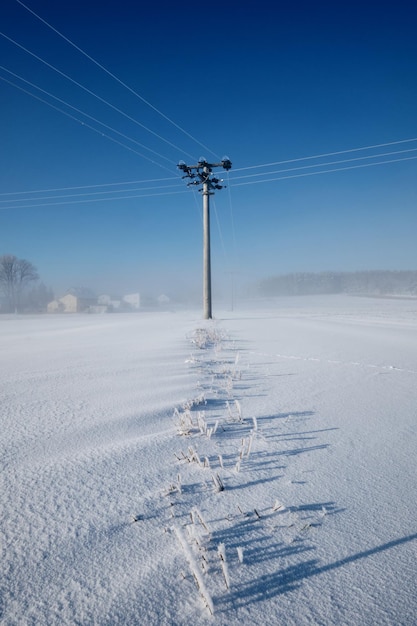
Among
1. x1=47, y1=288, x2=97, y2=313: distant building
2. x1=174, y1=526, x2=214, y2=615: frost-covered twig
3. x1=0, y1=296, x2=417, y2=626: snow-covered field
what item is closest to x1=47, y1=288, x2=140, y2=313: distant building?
x1=47, y1=288, x2=97, y2=313: distant building

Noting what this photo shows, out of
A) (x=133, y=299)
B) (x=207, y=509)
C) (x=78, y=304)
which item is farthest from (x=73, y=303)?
(x=207, y=509)

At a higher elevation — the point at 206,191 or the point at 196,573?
the point at 206,191

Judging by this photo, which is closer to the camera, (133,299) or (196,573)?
(196,573)

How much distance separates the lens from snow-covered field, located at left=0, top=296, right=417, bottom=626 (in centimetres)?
88

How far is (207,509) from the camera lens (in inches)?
49.5

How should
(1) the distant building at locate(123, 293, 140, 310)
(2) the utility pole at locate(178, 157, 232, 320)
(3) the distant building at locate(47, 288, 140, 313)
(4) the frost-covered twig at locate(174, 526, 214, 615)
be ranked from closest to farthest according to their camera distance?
(4) the frost-covered twig at locate(174, 526, 214, 615), (2) the utility pole at locate(178, 157, 232, 320), (3) the distant building at locate(47, 288, 140, 313), (1) the distant building at locate(123, 293, 140, 310)

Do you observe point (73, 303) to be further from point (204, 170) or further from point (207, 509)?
point (207, 509)

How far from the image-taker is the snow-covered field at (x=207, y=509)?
0.88 meters

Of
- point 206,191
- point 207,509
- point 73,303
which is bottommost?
point 207,509

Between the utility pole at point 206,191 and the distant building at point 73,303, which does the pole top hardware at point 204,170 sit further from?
the distant building at point 73,303

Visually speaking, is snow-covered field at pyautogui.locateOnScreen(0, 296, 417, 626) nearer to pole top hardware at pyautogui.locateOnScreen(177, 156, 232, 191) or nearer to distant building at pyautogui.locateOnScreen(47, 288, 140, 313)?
pole top hardware at pyautogui.locateOnScreen(177, 156, 232, 191)

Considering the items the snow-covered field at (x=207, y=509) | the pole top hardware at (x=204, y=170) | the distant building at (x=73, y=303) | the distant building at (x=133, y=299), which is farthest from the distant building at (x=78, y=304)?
the snow-covered field at (x=207, y=509)

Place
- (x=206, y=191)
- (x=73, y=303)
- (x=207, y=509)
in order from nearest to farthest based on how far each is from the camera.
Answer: (x=207, y=509)
(x=206, y=191)
(x=73, y=303)

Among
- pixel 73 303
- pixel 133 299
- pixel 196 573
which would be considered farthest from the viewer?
pixel 133 299
